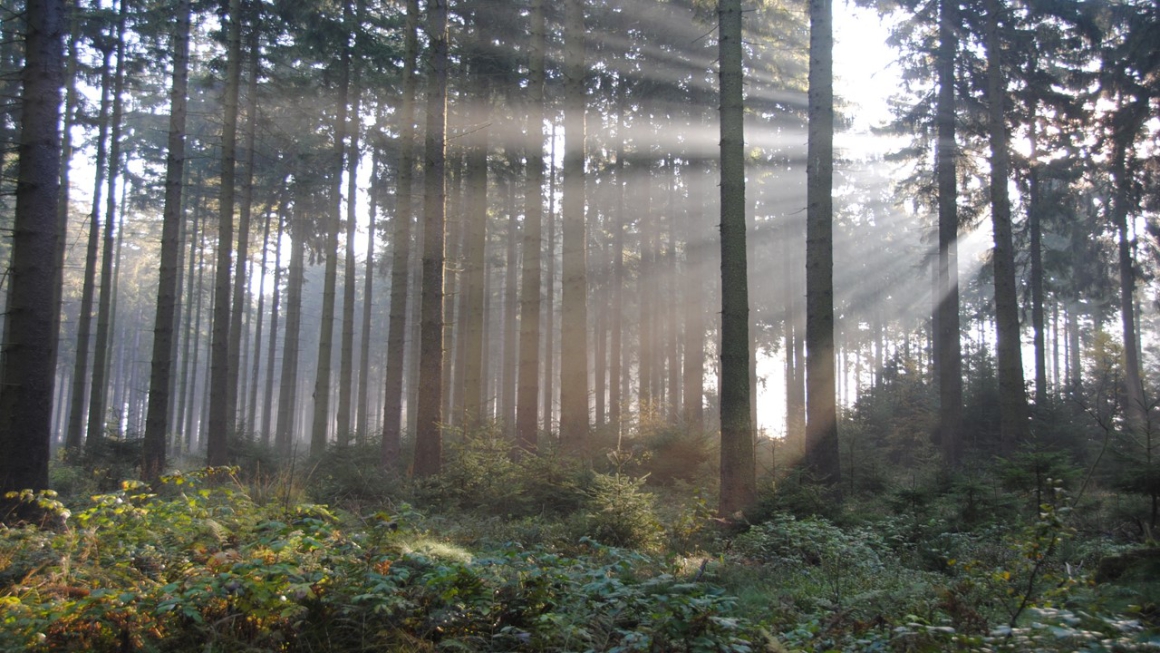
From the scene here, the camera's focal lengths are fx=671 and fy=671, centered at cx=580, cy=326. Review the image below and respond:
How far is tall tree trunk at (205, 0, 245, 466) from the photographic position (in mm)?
16156

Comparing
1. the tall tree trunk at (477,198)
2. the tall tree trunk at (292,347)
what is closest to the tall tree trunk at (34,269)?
the tall tree trunk at (477,198)

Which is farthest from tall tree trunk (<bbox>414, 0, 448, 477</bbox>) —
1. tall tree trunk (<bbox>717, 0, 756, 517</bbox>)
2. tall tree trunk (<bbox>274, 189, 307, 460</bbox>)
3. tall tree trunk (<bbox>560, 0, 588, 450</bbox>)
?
tall tree trunk (<bbox>274, 189, 307, 460</bbox>)

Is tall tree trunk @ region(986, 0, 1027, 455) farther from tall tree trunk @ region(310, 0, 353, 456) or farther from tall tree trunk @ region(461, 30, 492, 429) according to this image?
tall tree trunk @ region(310, 0, 353, 456)

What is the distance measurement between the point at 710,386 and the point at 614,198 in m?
17.4

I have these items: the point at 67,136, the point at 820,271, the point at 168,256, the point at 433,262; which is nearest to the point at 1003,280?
the point at 820,271

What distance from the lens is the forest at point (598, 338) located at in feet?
15.3

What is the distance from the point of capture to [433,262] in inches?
555

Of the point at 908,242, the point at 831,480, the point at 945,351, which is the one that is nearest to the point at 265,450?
the point at 831,480

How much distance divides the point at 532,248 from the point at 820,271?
641cm

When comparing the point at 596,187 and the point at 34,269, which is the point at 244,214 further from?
the point at 34,269

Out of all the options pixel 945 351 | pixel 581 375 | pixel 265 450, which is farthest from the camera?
pixel 265 450

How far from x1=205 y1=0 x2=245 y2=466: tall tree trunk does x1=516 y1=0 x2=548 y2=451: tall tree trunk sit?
723cm

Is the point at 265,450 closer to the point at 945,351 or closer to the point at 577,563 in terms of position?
the point at 577,563

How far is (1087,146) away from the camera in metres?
23.4
